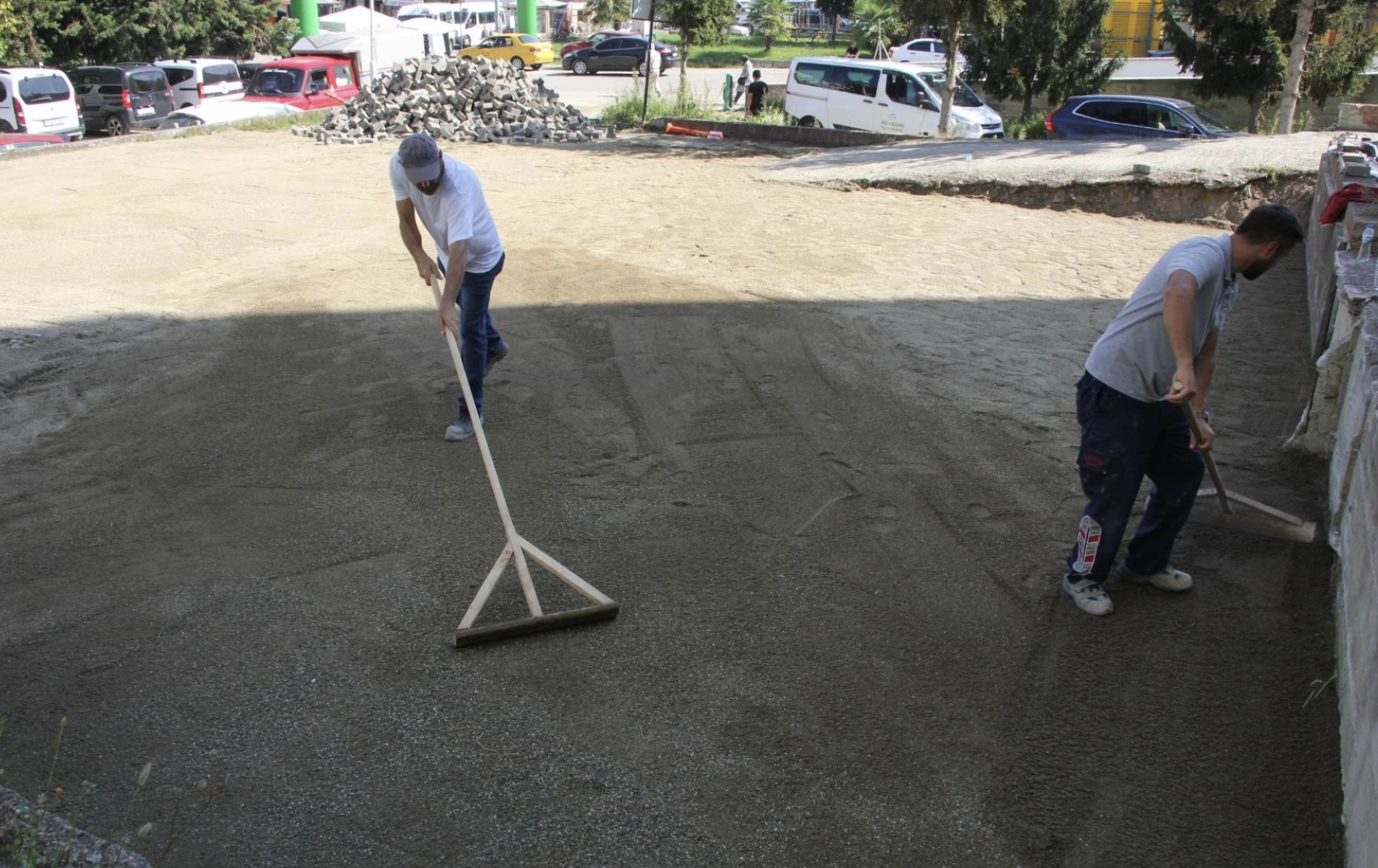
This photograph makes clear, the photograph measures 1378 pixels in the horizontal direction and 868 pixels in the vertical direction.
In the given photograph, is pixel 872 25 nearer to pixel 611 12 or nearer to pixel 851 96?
pixel 611 12

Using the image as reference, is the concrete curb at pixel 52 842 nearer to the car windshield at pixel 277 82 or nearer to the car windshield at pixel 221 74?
the car windshield at pixel 277 82

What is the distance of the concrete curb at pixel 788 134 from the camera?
57.2 feet

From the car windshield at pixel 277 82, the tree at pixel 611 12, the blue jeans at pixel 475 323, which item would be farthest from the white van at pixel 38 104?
the tree at pixel 611 12

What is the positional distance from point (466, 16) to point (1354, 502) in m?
51.4

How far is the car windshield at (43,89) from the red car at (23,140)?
2726 mm

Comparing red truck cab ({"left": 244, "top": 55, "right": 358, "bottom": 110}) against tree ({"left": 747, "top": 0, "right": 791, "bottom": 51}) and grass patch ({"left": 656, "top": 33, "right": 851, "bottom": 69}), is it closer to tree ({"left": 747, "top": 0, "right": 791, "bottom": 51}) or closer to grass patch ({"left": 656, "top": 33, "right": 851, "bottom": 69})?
grass patch ({"left": 656, "top": 33, "right": 851, "bottom": 69})

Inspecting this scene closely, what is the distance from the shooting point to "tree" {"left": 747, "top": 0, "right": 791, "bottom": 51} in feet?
154

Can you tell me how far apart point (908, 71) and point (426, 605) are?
1796 cm

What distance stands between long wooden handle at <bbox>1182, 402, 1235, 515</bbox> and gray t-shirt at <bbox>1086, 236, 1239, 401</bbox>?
0.12 metres

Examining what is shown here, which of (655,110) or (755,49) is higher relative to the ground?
(755,49)

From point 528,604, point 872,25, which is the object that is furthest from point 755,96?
point 872,25

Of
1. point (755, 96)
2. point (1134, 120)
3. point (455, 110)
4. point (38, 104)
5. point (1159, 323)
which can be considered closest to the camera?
point (1159, 323)

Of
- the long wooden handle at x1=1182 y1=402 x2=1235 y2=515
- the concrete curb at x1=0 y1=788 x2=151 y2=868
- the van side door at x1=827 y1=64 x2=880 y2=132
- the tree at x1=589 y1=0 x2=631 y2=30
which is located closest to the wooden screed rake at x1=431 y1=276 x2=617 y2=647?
the concrete curb at x1=0 y1=788 x2=151 y2=868

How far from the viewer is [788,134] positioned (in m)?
18.4
